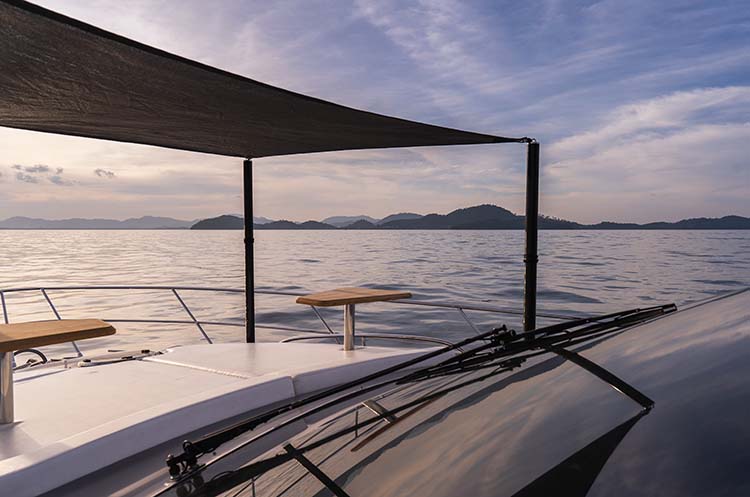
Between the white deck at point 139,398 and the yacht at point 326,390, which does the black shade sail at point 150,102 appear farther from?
the white deck at point 139,398

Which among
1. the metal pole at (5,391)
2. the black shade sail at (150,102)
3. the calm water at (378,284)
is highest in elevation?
the black shade sail at (150,102)

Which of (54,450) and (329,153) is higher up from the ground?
(329,153)

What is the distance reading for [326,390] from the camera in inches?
83.1

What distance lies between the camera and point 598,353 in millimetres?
1161

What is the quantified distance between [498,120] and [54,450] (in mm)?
5774

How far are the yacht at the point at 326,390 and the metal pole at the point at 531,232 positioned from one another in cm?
2

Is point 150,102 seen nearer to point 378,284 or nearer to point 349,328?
point 349,328

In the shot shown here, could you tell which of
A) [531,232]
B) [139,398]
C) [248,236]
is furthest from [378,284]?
[139,398]

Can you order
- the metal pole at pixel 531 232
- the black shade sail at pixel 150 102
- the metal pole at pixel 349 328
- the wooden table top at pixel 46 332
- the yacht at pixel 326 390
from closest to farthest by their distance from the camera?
the yacht at pixel 326 390 < the black shade sail at pixel 150 102 < the wooden table top at pixel 46 332 < the metal pole at pixel 531 232 < the metal pole at pixel 349 328

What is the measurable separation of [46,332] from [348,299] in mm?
2013

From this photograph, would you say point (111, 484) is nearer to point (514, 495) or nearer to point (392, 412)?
point (392, 412)

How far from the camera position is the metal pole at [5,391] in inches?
101

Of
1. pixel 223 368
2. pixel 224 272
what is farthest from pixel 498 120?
pixel 224 272

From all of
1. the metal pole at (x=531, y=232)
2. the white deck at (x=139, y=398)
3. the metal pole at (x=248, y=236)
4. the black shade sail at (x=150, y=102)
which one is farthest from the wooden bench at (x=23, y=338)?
the metal pole at (x=531, y=232)
